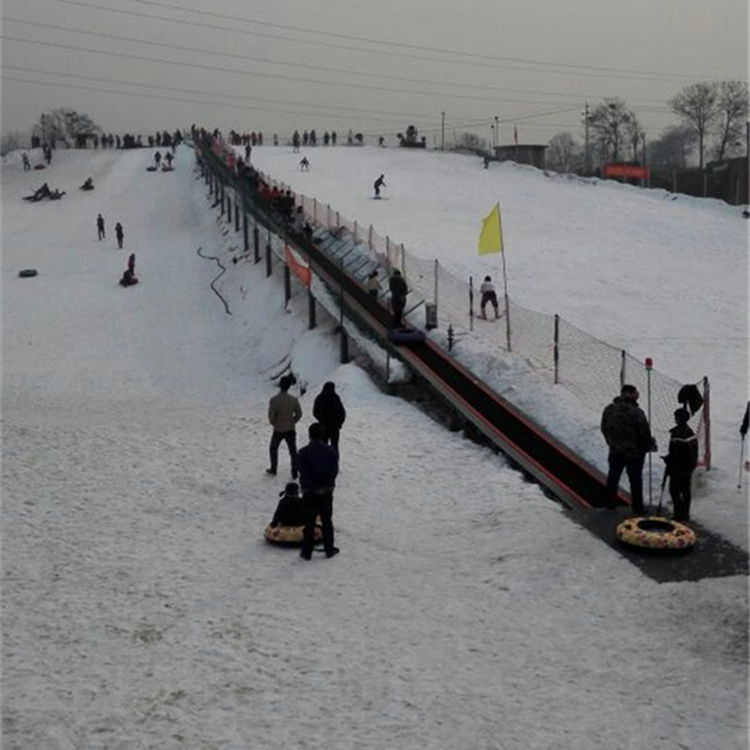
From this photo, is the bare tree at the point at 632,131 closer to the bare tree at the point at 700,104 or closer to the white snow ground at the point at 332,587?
the bare tree at the point at 700,104

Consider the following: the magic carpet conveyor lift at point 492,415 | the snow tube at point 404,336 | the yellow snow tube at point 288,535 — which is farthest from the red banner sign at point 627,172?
the yellow snow tube at point 288,535

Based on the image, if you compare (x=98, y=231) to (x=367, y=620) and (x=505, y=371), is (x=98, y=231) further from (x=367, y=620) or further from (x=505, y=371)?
(x=367, y=620)

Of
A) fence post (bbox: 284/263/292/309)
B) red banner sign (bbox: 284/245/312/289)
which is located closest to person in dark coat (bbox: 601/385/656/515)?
red banner sign (bbox: 284/245/312/289)

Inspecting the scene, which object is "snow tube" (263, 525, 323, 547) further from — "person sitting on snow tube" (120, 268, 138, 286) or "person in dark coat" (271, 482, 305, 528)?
"person sitting on snow tube" (120, 268, 138, 286)

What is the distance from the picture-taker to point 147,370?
89.6 feet

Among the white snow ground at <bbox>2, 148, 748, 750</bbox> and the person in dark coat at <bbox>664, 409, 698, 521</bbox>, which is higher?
the person in dark coat at <bbox>664, 409, 698, 521</bbox>

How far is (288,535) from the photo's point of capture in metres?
11.7

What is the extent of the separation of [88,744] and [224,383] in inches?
733

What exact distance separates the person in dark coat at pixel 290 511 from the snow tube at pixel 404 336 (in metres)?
10.4

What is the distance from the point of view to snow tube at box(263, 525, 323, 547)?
11.7 meters

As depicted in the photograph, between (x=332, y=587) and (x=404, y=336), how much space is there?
11.9m

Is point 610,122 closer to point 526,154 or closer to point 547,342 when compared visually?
point 526,154

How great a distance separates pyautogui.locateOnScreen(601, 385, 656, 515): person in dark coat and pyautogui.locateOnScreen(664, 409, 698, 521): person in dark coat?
0.41m

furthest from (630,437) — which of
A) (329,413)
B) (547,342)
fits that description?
(547,342)
